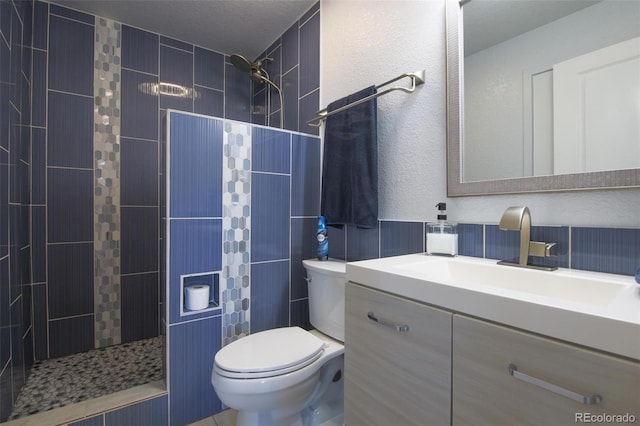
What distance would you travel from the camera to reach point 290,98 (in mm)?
2158

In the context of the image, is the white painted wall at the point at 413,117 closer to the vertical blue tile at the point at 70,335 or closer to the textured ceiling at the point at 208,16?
the textured ceiling at the point at 208,16

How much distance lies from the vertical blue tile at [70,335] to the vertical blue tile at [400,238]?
200 cm

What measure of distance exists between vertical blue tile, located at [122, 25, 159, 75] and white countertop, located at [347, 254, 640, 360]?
2.26 m

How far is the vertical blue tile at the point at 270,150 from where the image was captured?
1.60 meters

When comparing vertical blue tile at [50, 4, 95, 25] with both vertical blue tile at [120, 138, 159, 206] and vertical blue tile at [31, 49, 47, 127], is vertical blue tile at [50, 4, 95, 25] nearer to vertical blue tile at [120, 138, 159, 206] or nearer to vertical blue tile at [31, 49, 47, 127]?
vertical blue tile at [31, 49, 47, 127]

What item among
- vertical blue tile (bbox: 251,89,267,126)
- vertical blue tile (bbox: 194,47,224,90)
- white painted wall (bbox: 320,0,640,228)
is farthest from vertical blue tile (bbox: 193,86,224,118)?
white painted wall (bbox: 320,0,640,228)

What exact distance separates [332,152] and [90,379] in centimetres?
181

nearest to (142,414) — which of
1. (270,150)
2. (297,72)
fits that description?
(270,150)

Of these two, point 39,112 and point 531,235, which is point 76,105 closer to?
point 39,112

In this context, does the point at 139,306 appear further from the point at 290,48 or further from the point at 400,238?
the point at 290,48

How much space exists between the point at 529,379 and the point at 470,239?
63 centimetres

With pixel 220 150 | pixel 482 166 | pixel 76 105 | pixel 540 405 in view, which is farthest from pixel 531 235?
pixel 76 105

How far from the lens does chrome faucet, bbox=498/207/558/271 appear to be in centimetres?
86
